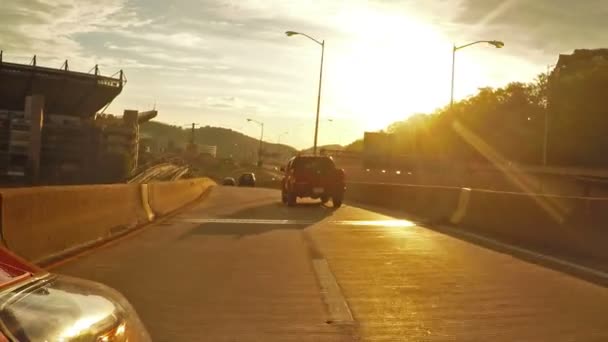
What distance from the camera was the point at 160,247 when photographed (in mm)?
13648

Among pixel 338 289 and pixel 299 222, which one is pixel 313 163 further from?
pixel 338 289

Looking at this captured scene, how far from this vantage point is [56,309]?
3.14 meters

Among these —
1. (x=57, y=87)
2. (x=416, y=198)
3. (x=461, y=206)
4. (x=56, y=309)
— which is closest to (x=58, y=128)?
(x=57, y=87)

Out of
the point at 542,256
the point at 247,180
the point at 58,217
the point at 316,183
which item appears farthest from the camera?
the point at 247,180

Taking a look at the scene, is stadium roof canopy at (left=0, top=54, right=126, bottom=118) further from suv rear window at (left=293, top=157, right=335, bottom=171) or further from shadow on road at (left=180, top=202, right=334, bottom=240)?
shadow on road at (left=180, top=202, right=334, bottom=240)

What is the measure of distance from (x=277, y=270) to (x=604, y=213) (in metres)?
6.33

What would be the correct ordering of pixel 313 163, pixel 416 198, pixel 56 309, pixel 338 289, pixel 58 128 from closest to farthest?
pixel 56 309 < pixel 338 289 < pixel 416 198 < pixel 313 163 < pixel 58 128

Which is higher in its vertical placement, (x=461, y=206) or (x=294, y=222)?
(x=461, y=206)

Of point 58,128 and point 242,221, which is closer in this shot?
point 242,221

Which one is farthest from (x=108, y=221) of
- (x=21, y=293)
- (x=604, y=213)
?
(x=21, y=293)

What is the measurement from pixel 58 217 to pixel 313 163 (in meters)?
17.9

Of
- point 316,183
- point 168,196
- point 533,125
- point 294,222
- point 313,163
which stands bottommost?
point 294,222

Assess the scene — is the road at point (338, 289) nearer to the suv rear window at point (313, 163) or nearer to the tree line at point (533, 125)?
the suv rear window at point (313, 163)

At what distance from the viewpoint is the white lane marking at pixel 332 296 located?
7723mm
